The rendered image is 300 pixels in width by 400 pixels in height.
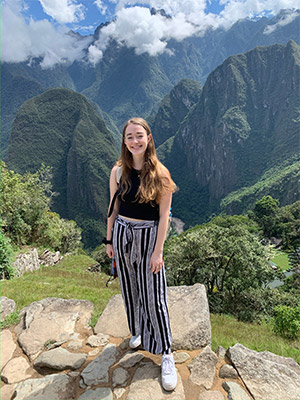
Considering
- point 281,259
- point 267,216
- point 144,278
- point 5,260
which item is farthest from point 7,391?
point 267,216

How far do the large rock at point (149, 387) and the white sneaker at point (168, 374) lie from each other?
65mm

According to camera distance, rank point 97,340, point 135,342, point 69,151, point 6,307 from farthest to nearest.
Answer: point 69,151
point 6,307
point 97,340
point 135,342

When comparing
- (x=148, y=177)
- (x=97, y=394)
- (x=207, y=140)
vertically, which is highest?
(x=207, y=140)

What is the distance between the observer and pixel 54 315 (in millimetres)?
3689

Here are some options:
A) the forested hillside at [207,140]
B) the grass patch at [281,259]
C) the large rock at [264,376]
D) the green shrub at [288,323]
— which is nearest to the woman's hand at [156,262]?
the large rock at [264,376]

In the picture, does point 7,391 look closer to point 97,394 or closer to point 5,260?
point 97,394

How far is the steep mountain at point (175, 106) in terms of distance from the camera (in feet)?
624

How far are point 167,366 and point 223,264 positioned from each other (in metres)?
11.4

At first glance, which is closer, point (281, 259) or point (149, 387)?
point (149, 387)

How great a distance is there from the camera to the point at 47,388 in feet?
7.70

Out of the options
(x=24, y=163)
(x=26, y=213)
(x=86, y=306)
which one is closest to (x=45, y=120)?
(x=24, y=163)

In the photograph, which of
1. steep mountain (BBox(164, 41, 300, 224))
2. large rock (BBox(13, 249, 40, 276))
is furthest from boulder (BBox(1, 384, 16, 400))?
steep mountain (BBox(164, 41, 300, 224))

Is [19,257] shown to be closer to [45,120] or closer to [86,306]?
[86,306]

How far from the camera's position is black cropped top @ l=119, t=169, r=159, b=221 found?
2.41m
